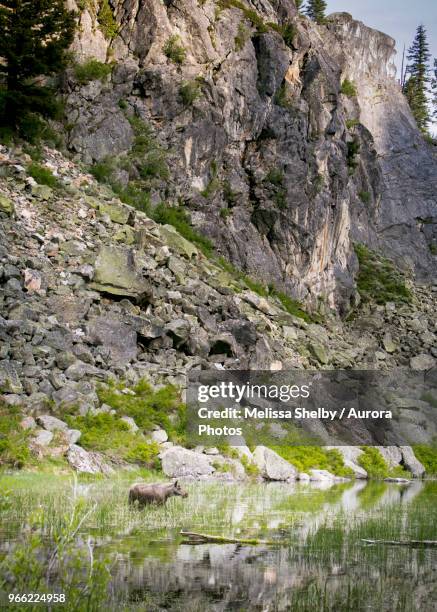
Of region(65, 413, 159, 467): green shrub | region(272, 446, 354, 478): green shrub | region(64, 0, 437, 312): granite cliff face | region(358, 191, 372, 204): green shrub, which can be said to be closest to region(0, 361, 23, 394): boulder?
region(65, 413, 159, 467): green shrub

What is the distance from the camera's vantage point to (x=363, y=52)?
258ft

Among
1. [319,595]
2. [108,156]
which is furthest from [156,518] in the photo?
[108,156]

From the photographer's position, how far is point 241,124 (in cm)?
4716

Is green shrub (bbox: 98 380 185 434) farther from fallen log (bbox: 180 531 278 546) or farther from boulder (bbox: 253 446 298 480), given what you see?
fallen log (bbox: 180 531 278 546)

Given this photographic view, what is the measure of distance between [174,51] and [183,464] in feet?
98.3

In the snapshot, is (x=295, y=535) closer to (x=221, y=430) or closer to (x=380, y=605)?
(x=380, y=605)

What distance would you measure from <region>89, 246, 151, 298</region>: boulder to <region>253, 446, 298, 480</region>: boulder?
27.7ft

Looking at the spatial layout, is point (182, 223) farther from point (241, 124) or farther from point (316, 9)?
point (316, 9)

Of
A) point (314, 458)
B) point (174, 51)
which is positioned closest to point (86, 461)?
point (314, 458)

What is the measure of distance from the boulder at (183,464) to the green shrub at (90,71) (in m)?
24.9

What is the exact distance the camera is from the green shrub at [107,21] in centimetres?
4241

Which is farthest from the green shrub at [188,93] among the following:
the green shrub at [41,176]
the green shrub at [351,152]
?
the green shrub at [351,152]

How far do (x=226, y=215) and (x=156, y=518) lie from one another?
33.4 metres

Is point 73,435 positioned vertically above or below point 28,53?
below
